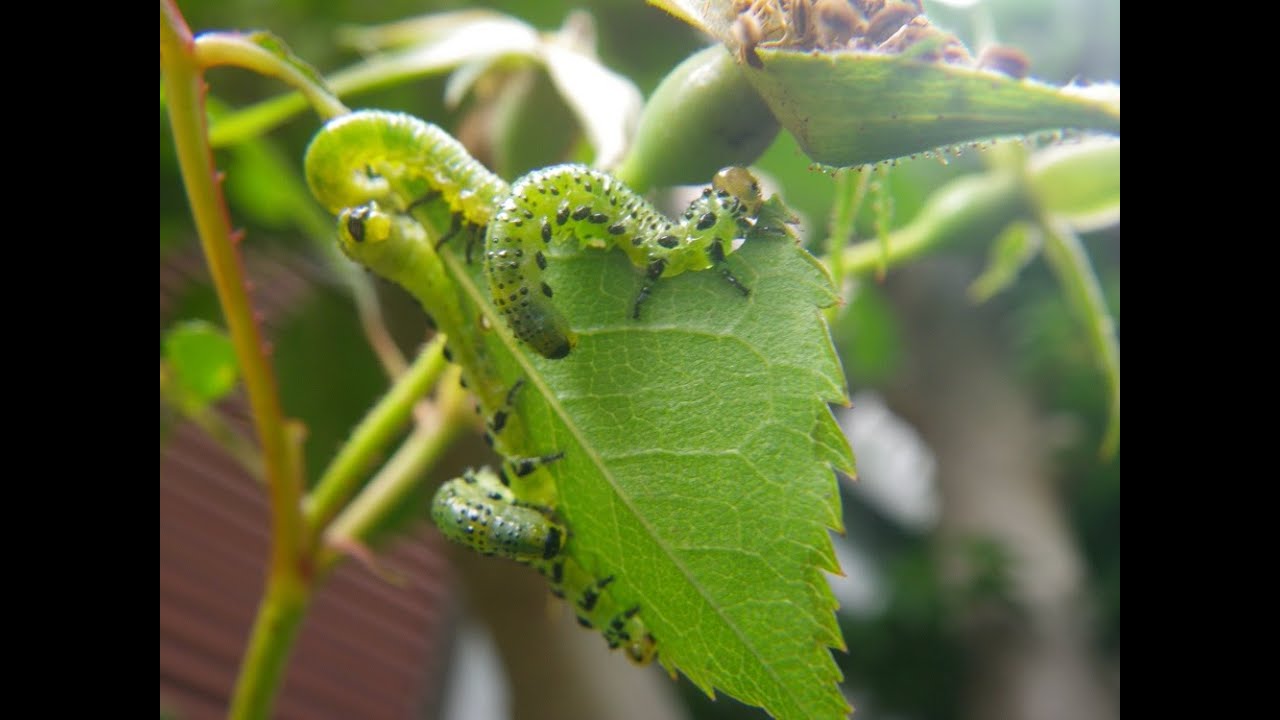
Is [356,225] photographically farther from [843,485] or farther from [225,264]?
[843,485]

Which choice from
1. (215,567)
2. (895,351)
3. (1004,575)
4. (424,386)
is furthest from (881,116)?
(1004,575)

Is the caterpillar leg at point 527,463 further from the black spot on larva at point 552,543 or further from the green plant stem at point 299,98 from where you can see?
the green plant stem at point 299,98

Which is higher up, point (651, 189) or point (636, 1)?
point (636, 1)

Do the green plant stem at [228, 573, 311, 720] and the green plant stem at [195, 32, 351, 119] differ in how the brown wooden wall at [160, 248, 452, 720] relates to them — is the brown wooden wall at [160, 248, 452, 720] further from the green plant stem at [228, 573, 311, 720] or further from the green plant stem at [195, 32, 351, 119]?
the green plant stem at [195, 32, 351, 119]
